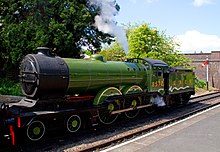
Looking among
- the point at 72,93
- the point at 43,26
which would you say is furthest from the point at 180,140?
the point at 43,26

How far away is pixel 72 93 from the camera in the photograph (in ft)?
29.5

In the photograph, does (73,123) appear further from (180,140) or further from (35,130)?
(180,140)

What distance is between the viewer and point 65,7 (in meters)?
20.9

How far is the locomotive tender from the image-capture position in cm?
759

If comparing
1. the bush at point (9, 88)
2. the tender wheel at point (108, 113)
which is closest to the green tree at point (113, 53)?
the bush at point (9, 88)

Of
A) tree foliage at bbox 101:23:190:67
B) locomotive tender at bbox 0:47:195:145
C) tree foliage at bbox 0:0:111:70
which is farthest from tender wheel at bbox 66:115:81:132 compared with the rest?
tree foliage at bbox 101:23:190:67

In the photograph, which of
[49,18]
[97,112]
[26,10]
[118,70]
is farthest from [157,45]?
[97,112]

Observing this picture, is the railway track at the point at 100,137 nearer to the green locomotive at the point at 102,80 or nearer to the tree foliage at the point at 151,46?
the green locomotive at the point at 102,80

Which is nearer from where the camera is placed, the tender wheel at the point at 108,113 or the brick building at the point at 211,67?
the tender wheel at the point at 108,113

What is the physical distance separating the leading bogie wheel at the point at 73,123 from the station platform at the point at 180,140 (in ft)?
6.33

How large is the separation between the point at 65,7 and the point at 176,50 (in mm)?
12420

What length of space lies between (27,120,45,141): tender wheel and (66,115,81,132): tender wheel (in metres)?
0.97

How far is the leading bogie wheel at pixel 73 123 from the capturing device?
28.5 ft

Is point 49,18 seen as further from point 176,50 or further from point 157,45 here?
point 176,50
